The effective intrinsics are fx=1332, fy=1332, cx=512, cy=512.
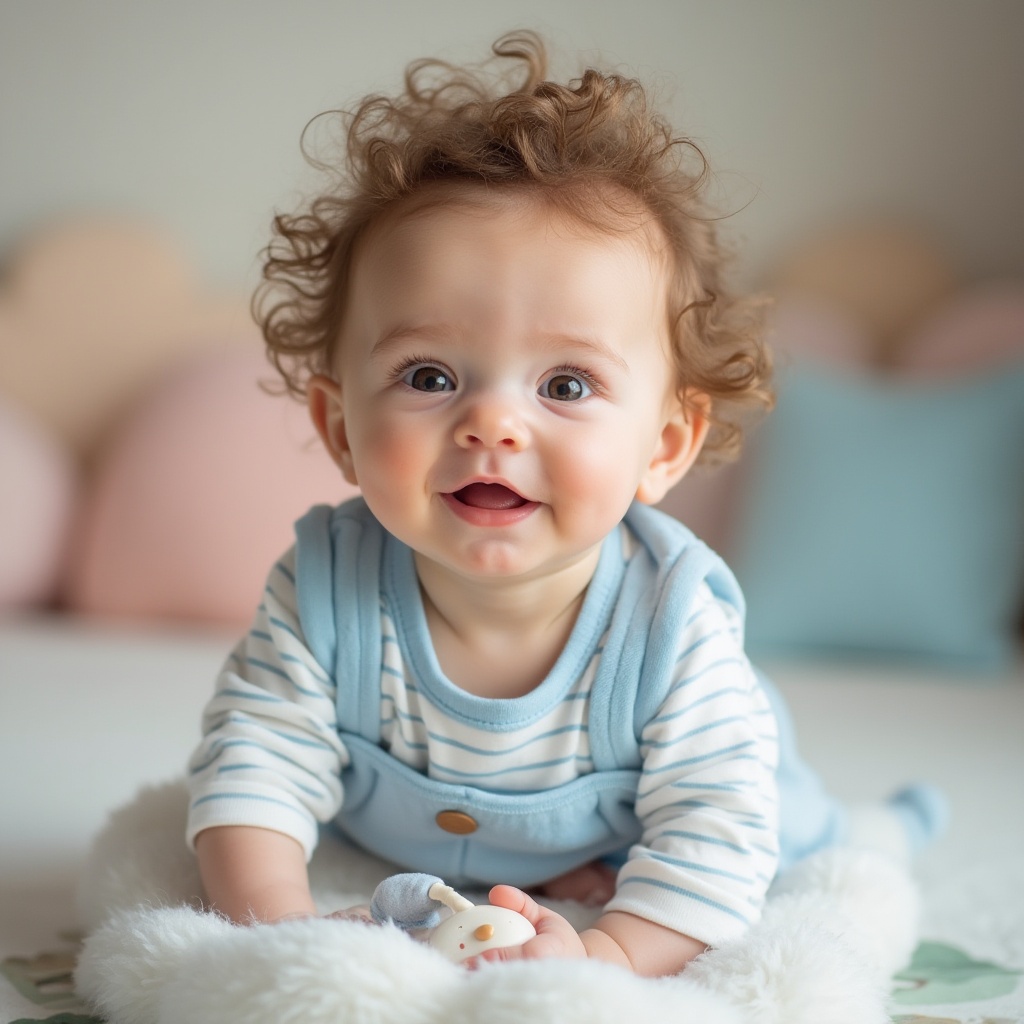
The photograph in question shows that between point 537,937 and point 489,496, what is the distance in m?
0.26

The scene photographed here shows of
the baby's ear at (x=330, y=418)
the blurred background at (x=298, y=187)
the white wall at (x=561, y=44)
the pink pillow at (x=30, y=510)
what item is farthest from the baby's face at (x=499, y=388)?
the white wall at (x=561, y=44)

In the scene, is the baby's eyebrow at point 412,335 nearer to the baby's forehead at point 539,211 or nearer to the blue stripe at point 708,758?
the baby's forehead at point 539,211

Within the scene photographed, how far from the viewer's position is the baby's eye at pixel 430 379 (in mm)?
808

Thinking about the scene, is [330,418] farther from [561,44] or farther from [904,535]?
[561,44]

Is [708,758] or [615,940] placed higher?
[708,758]

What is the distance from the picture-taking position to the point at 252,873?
2.59 ft

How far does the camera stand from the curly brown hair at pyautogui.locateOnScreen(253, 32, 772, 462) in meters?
0.85

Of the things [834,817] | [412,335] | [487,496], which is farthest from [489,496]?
[834,817]

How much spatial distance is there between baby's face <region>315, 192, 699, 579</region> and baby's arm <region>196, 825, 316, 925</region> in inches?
8.0

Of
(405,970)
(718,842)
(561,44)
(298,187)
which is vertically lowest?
(405,970)

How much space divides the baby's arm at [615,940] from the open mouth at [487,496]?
22cm

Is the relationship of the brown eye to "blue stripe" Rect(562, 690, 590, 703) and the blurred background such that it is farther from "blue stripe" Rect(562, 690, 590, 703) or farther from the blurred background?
Result: the blurred background

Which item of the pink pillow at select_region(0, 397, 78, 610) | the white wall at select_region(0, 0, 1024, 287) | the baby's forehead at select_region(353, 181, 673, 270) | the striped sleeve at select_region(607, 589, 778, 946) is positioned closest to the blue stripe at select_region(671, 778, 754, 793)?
the striped sleeve at select_region(607, 589, 778, 946)

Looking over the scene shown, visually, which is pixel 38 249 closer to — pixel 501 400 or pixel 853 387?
pixel 853 387
